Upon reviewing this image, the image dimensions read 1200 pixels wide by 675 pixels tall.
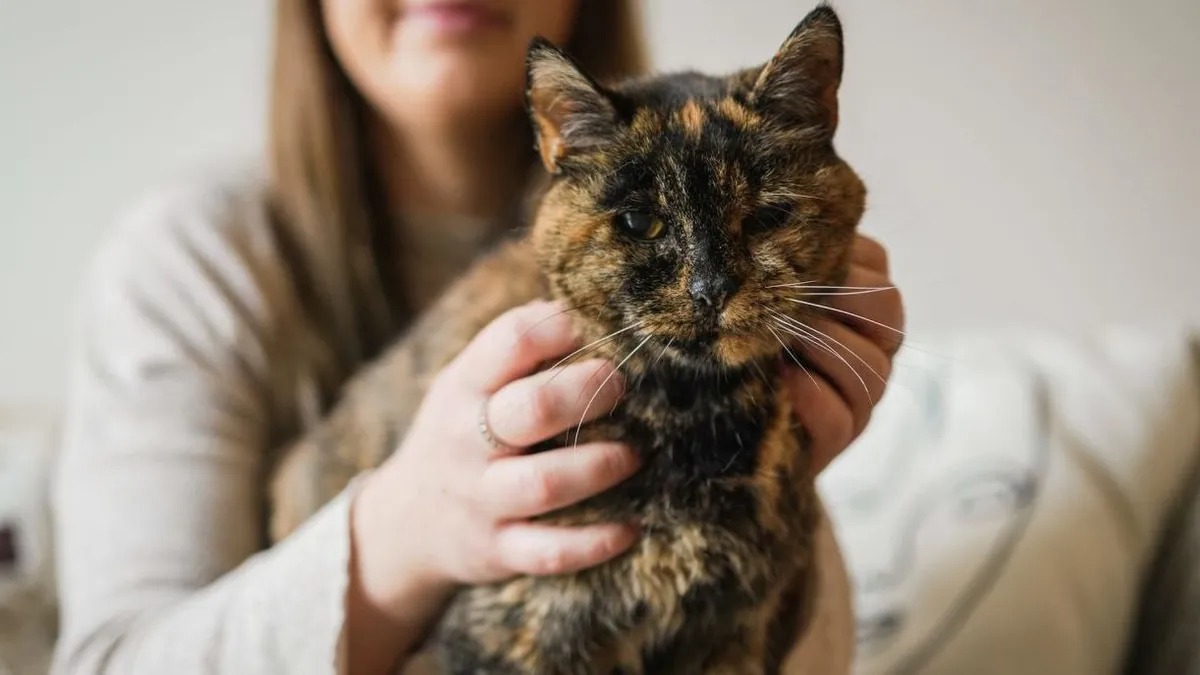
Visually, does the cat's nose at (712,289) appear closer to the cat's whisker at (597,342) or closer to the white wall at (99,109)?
the cat's whisker at (597,342)

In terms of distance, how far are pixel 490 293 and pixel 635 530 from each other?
260 mm

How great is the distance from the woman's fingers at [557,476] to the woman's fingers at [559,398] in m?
0.02

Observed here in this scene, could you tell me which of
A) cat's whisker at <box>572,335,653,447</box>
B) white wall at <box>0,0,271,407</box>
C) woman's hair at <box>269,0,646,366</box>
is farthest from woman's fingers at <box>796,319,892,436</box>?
white wall at <box>0,0,271,407</box>

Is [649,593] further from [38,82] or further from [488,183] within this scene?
[38,82]

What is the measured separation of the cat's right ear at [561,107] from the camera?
0.42 m

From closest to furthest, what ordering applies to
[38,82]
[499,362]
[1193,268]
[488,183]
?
[499,362]
[488,183]
[1193,268]
[38,82]


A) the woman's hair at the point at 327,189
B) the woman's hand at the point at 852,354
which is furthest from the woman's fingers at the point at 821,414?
the woman's hair at the point at 327,189

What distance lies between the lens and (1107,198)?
0.86 meters

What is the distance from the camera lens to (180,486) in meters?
0.75

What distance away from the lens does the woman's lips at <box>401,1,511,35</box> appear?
572mm

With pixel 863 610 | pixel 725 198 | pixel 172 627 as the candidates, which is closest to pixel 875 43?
pixel 725 198

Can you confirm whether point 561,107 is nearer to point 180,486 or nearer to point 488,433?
point 488,433

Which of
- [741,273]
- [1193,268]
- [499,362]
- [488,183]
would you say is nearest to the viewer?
[741,273]

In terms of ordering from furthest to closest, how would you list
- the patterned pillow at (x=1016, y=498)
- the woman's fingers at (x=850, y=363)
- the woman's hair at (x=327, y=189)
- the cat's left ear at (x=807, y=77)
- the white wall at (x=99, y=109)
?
the white wall at (x=99, y=109) → the patterned pillow at (x=1016, y=498) → the woman's hair at (x=327, y=189) → the woman's fingers at (x=850, y=363) → the cat's left ear at (x=807, y=77)
